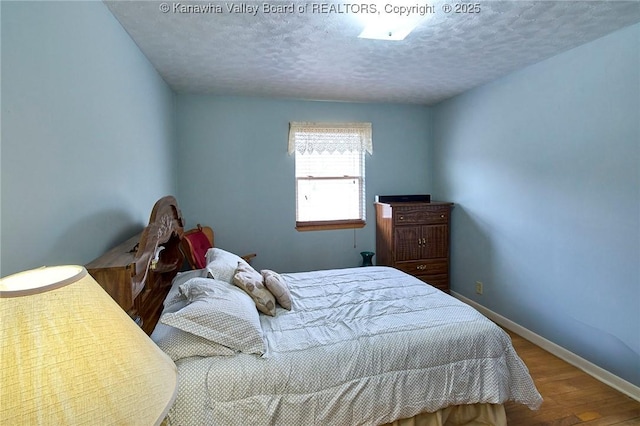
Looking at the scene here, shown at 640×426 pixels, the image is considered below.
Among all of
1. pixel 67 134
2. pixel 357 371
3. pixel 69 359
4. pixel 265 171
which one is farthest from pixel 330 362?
pixel 265 171

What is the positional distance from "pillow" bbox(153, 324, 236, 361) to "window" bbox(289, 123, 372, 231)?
2.47 meters

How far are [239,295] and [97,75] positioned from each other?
55.2 inches

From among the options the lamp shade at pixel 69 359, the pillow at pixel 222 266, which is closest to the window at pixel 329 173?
the pillow at pixel 222 266

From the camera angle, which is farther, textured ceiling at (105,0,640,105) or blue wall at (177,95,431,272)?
blue wall at (177,95,431,272)

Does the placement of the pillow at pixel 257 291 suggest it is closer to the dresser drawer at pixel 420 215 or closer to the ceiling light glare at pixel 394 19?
the ceiling light glare at pixel 394 19

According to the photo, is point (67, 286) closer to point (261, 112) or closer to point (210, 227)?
point (210, 227)

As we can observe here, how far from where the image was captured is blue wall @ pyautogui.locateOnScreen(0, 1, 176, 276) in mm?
1068

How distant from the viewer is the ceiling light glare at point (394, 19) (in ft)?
6.08

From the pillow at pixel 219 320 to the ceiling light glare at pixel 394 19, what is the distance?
186cm

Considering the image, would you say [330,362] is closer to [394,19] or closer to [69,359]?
[69,359]

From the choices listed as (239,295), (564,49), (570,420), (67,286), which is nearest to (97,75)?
(239,295)

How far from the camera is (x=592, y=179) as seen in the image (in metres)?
2.35

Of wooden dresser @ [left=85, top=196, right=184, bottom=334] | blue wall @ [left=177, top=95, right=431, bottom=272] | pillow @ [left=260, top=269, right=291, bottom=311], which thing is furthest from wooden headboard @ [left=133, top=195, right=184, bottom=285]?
blue wall @ [left=177, top=95, right=431, bottom=272]

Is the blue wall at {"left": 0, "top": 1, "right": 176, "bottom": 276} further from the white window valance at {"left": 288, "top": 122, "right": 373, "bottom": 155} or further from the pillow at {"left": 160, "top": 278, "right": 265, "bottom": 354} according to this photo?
the white window valance at {"left": 288, "top": 122, "right": 373, "bottom": 155}
